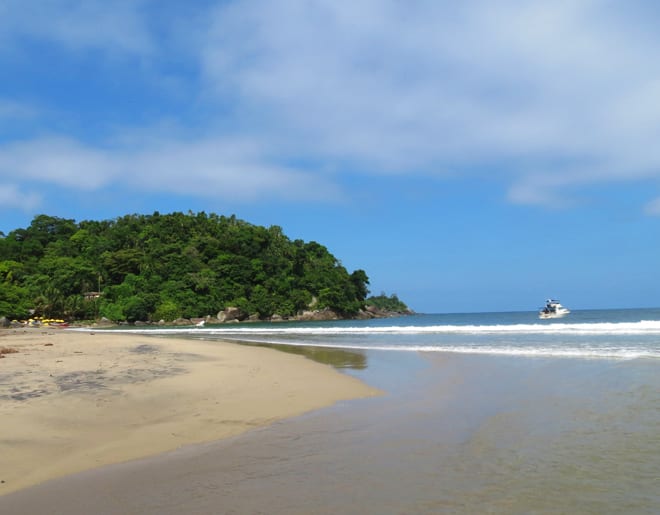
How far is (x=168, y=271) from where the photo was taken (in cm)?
9131

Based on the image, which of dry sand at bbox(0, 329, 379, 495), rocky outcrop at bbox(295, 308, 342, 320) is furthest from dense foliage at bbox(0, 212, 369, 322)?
dry sand at bbox(0, 329, 379, 495)

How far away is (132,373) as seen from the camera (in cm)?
1214

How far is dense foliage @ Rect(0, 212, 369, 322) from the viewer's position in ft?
274

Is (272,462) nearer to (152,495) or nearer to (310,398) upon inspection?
(152,495)

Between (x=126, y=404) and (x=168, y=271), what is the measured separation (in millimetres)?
86933

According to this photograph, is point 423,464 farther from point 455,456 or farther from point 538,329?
point 538,329

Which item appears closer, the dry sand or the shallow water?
the shallow water

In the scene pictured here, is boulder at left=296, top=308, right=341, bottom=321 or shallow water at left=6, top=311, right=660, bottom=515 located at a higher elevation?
boulder at left=296, top=308, right=341, bottom=321

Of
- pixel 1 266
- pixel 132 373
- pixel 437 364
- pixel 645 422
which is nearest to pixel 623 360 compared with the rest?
pixel 437 364

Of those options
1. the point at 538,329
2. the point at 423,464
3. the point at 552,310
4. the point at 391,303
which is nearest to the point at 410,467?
the point at 423,464

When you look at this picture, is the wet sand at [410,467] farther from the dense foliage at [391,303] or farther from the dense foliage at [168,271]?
the dense foliage at [391,303]

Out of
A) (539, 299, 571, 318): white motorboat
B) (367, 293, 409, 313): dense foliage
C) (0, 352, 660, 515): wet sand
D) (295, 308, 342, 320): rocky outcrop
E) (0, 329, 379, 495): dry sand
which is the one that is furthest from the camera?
(367, 293, 409, 313): dense foliage

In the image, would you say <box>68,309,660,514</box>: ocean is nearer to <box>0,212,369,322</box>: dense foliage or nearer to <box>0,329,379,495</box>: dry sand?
<box>0,329,379,495</box>: dry sand

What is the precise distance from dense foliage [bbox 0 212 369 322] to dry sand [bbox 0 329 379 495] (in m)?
66.7
